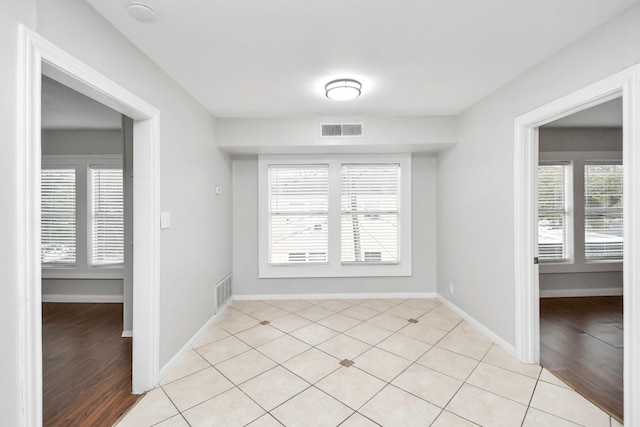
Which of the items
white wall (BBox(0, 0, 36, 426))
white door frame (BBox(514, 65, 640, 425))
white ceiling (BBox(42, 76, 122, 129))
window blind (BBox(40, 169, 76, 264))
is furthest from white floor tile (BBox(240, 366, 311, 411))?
window blind (BBox(40, 169, 76, 264))

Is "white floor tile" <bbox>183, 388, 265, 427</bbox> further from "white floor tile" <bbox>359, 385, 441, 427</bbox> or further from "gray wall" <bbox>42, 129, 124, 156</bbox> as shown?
"gray wall" <bbox>42, 129, 124, 156</bbox>

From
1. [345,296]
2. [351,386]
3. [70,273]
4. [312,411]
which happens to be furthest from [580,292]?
[70,273]

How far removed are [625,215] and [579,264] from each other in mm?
3480

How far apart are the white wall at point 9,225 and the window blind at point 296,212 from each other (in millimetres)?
3005

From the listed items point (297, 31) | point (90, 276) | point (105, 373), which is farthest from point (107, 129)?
point (297, 31)

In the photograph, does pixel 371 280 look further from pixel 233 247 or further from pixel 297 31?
pixel 297 31

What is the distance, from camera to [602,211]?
14.1 ft

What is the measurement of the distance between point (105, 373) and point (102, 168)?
3.13 meters

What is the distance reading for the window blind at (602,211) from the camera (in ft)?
14.0

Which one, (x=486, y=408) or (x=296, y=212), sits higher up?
(x=296, y=212)

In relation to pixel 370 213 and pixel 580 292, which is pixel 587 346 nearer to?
pixel 580 292

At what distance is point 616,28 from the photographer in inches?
65.2

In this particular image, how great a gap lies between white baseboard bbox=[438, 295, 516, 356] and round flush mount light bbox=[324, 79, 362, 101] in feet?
8.93

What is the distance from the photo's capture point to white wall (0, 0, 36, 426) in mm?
1115
